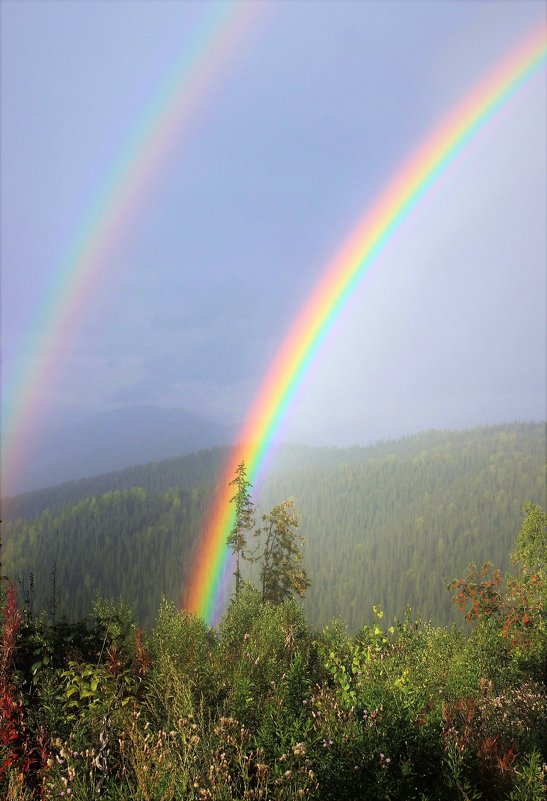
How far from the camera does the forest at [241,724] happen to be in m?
5.04

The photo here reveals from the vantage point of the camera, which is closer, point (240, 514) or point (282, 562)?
point (240, 514)

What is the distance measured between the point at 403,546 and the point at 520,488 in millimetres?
53298

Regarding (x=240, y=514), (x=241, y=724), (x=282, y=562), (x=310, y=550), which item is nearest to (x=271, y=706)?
(x=241, y=724)

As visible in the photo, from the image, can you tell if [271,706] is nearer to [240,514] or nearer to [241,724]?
[241,724]

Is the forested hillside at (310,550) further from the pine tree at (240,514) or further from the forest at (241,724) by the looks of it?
the forest at (241,724)

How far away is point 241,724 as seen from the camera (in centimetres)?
637

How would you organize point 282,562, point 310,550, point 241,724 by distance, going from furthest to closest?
point 310,550
point 282,562
point 241,724

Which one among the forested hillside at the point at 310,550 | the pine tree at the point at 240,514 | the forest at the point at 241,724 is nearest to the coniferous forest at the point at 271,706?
the forest at the point at 241,724

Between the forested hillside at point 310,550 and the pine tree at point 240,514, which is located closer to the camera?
the pine tree at point 240,514

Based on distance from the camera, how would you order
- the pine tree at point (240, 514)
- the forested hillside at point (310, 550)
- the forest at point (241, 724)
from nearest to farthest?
the forest at point (241, 724), the pine tree at point (240, 514), the forested hillside at point (310, 550)

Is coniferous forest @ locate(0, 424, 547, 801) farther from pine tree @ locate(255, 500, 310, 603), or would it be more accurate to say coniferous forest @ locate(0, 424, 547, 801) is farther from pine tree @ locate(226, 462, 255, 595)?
pine tree @ locate(255, 500, 310, 603)

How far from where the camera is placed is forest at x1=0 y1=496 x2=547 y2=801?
5043mm

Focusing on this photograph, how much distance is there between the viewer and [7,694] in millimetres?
6105

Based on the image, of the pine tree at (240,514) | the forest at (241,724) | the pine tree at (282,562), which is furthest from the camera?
the pine tree at (282,562)
